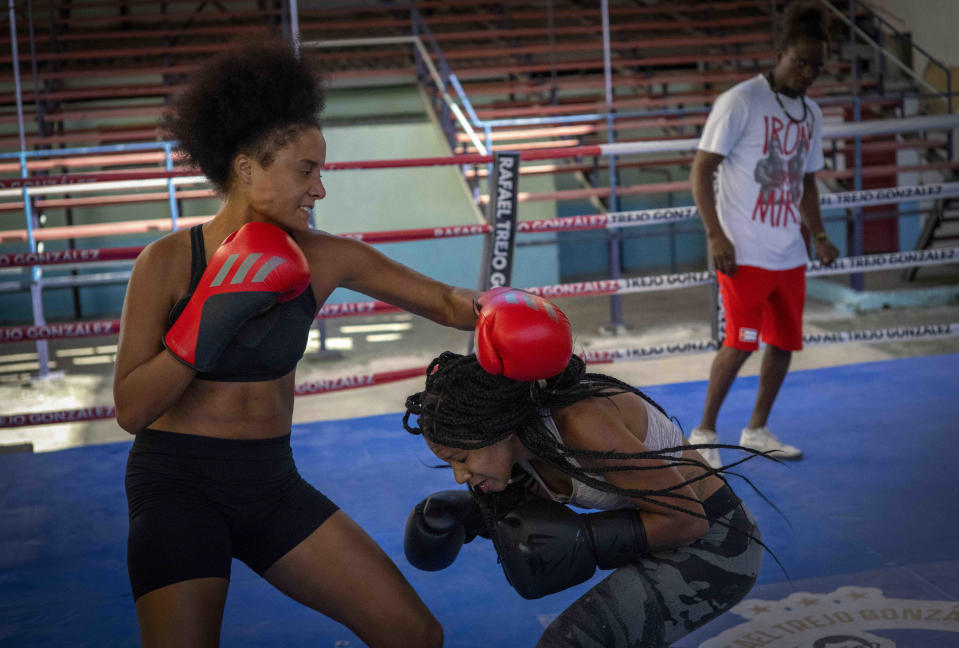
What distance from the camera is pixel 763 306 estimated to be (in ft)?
10.7

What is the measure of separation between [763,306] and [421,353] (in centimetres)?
318

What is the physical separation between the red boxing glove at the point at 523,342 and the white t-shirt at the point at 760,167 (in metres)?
1.76

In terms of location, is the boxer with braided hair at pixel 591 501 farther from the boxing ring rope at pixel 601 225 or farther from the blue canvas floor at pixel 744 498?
the boxing ring rope at pixel 601 225

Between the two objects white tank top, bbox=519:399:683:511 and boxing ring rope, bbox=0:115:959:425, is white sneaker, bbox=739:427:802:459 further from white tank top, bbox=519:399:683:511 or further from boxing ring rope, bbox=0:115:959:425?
white tank top, bbox=519:399:683:511

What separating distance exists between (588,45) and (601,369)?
4973 mm

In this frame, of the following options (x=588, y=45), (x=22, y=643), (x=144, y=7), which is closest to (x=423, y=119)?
(x=588, y=45)

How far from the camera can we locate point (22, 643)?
216 centimetres

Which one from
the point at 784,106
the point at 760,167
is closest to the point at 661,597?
the point at 760,167

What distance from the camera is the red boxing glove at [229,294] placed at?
4.89 ft

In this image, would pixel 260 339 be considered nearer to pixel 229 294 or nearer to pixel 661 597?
pixel 229 294

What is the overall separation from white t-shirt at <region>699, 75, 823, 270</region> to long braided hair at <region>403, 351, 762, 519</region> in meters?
1.70

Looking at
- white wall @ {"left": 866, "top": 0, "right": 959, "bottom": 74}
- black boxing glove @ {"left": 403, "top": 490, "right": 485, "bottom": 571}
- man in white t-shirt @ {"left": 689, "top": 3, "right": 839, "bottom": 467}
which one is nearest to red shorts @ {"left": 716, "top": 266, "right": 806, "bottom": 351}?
man in white t-shirt @ {"left": 689, "top": 3, "right": 839, "bottom": 467}

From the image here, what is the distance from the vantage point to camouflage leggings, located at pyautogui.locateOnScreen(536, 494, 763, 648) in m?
1.56

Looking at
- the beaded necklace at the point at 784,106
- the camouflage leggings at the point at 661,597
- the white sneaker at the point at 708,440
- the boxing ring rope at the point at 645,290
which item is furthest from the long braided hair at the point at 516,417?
the boxing ring rope at the point at 645,290
